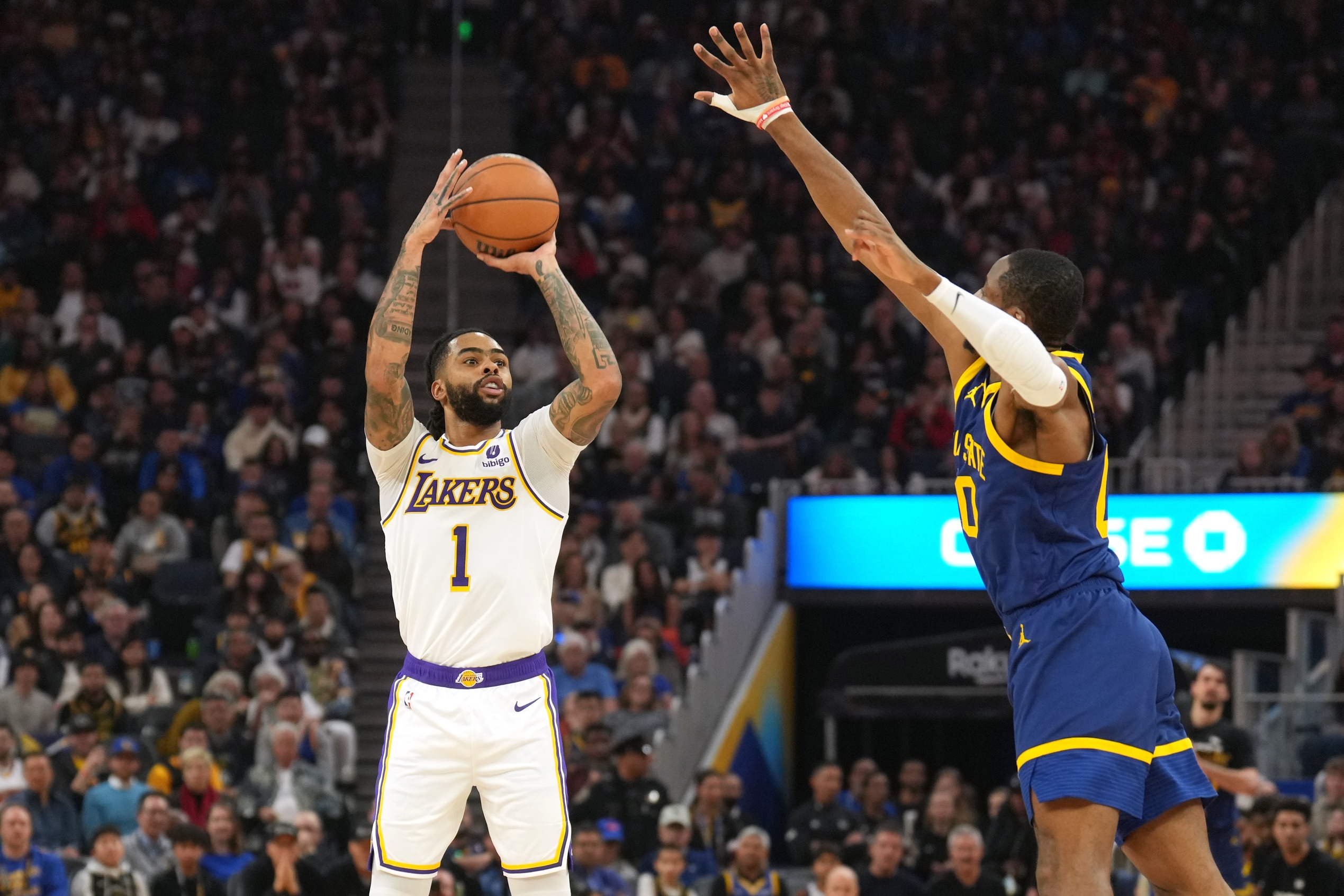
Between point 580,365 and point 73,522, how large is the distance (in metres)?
10.7

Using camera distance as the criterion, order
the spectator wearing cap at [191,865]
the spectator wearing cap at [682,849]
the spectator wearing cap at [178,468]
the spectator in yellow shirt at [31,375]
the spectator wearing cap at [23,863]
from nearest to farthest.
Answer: the spectator wearing cap at [23,863], the spectator wearing cap at [191,865], the spectator wearing cap at [682,849], the spectator wearing cap at [178,468], the spectator in yellow shirt at [31,375]

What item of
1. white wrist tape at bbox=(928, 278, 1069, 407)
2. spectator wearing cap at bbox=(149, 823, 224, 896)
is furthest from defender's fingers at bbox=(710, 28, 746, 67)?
spectator wearing cap at bbox=(149, 823, 224, 896)

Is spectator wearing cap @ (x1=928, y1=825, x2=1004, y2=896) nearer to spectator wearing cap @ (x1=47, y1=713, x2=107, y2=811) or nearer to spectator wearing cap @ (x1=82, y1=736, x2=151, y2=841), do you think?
spectator wearing cap @ (x1=82, y1=736, x2=151, y2=841)

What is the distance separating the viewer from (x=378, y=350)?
654cm

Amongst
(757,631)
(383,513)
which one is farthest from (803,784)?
(383,513)

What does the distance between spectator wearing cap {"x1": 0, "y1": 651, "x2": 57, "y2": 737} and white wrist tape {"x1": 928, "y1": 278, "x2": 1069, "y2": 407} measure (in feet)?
34.3

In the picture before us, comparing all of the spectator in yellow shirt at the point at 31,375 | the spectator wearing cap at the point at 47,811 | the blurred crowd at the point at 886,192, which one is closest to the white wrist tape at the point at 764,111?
the spectator wearing cap at the point at 47,811

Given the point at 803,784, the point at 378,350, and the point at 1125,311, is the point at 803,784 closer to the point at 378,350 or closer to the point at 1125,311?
the point at 1125,311

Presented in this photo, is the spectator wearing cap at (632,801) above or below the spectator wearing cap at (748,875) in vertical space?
above

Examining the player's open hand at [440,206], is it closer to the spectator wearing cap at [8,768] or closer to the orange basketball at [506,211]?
the orange basketball at [506,211]

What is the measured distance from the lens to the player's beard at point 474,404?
6.65 metres

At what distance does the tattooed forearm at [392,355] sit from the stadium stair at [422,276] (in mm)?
9205

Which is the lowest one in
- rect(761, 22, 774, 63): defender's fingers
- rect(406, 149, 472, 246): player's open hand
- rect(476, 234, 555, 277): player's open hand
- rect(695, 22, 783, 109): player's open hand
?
rect(476, 234, 555, 277): player's open hand

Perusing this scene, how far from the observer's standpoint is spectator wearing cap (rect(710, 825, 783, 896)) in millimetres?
12188
